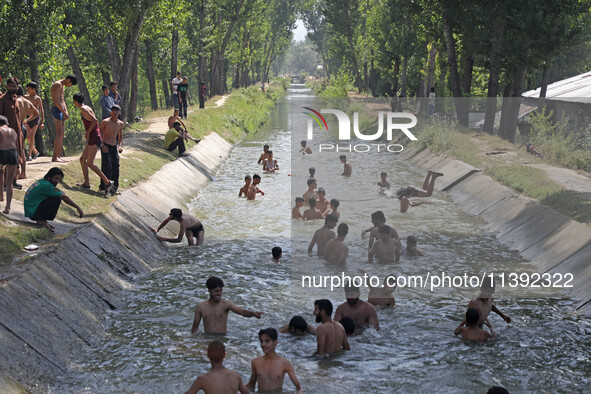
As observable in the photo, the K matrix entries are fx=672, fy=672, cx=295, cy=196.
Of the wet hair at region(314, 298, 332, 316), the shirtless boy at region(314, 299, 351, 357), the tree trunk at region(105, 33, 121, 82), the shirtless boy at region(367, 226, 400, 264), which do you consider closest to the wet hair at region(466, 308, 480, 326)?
the shirtless boy at region(314, 299, 351, 357)

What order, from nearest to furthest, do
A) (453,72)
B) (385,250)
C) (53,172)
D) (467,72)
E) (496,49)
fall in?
1. (53,172)
2. (385,250)
3. (496,49)
4. (453,72)
5. (467,72)

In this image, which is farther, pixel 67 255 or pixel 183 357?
pixel 67 255

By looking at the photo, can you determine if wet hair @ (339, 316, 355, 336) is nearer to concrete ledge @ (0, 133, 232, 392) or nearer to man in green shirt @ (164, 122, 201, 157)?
concrete ledge @ (0, 133, 232, 392)

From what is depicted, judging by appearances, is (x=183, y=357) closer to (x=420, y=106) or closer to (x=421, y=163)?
(x=421, y=163)

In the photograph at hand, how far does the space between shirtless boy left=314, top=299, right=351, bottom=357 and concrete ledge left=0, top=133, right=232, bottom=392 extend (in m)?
3.42

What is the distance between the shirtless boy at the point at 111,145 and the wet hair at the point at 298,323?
746 centimetres

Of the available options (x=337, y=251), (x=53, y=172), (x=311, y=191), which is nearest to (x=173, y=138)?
(x=311, y=191)

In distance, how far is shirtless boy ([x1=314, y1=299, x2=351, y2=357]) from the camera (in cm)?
934

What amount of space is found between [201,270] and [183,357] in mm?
4838

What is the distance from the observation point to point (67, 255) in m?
11.5

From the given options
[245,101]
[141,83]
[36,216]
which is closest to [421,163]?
[36,216]

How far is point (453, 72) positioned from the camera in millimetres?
32344

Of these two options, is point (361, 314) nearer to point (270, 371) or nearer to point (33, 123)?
point (270, 371)

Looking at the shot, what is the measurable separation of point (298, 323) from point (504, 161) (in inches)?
627
